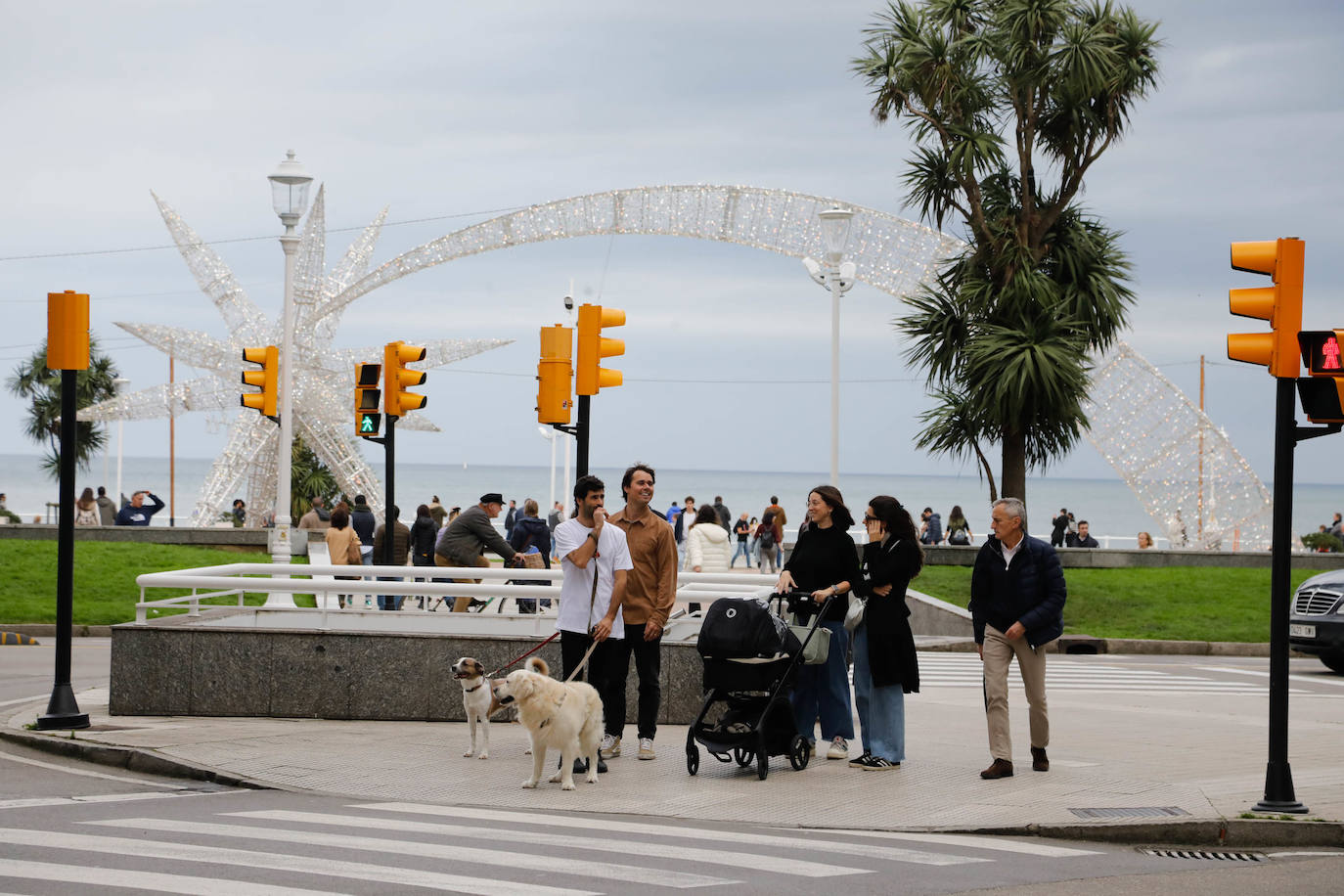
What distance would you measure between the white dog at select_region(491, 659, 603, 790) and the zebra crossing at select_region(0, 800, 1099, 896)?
592 mm

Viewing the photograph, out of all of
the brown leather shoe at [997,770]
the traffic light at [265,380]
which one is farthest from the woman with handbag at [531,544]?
the brown leather shoe at [997,770]

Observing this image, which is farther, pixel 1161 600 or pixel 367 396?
pixel 1161 600

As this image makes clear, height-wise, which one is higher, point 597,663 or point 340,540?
point 340,540

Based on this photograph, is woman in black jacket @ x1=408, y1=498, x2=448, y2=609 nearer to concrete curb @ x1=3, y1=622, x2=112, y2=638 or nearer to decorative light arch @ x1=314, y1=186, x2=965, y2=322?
concrete curb @ x1=3, y1=622, x2=112, y2=638

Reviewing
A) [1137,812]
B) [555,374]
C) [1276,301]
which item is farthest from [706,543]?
[1276,301]

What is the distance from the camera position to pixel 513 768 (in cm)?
1033

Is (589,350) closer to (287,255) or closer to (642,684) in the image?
(642,684)

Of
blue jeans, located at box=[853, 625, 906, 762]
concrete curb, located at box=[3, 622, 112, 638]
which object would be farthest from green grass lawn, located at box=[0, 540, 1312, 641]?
blue jeans, located at box=[853, 625, 906, 762]

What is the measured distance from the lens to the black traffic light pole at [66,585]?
38.0ft

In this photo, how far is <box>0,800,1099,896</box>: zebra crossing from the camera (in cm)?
693

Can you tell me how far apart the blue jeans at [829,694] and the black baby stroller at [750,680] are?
386mm

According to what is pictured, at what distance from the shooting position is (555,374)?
14844mm

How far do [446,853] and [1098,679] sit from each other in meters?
12.1

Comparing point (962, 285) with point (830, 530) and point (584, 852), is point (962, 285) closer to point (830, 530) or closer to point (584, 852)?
point (830, 530)
